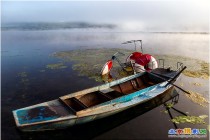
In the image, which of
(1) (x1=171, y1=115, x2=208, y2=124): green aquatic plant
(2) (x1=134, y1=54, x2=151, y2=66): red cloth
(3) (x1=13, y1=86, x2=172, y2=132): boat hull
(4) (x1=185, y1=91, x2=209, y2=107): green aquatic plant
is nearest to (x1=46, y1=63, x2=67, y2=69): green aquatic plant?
(2) (x1=134, y1=54, x2=151, y2=66): red cloth

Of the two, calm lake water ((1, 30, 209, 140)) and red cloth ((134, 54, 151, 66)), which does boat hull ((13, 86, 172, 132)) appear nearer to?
calm lake water ((1, 30, 209, 140))

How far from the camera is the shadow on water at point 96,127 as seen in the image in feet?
38.9

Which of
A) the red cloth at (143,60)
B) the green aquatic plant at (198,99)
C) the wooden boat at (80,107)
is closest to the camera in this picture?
the wooden boat at (80,107)

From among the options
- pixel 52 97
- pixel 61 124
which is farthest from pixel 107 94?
pixel 61 124

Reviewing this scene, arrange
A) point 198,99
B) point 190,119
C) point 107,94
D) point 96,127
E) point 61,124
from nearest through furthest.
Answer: point 61,124 < point 96,127 < point 190,119 < point 107,94 < point 198,99

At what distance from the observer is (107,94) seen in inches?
615

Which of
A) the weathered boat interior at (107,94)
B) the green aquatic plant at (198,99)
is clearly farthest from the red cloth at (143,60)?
the green aquatic plant at (198,99)

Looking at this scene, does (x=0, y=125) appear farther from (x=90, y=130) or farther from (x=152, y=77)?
(x=152, y=77)

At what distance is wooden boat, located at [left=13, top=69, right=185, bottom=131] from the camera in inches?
448

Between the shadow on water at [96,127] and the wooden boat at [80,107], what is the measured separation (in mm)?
621

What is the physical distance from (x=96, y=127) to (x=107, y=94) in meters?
3.17

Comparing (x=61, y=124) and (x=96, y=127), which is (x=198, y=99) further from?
(x=61, y=124)

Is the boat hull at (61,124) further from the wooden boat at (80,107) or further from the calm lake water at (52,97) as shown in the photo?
the calm lake water at (52,97)

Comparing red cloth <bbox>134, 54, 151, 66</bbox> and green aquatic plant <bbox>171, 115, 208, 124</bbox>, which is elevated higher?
red cloth <bbox>134, 54, 151, 66</bbox>
